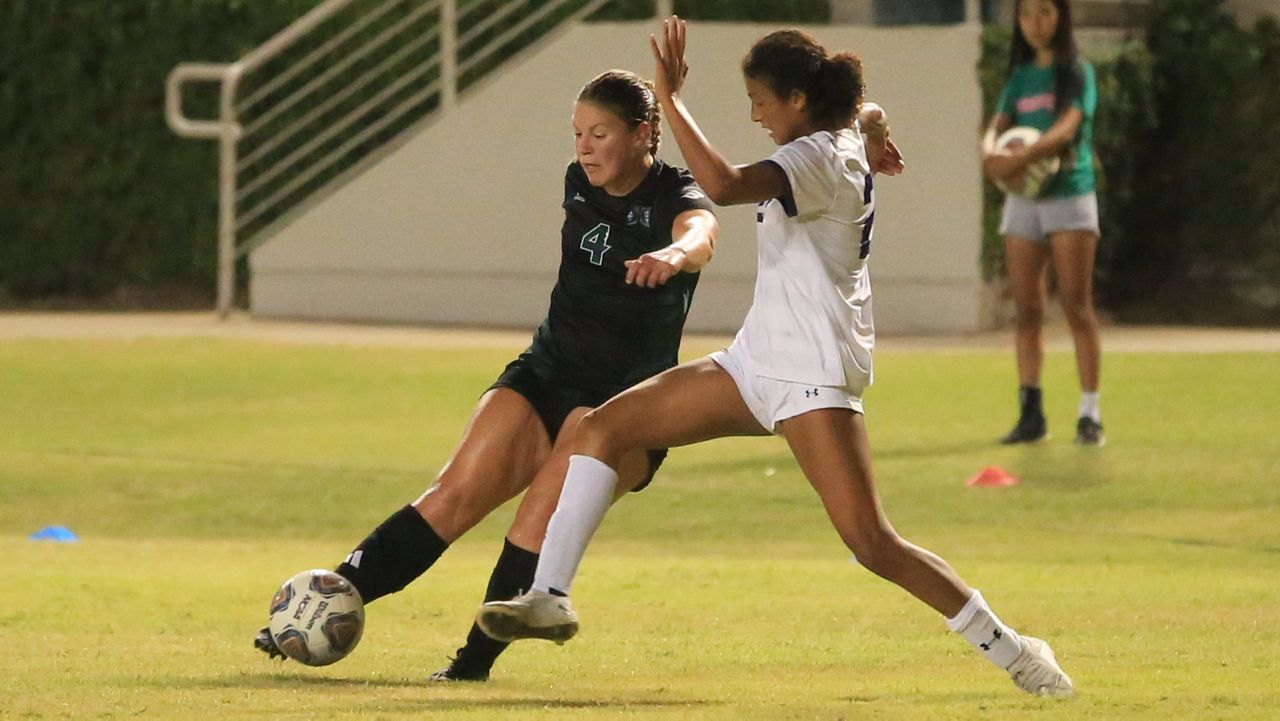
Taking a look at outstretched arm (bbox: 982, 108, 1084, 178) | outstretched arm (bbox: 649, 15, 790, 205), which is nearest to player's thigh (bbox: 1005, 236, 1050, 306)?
outstretched arm (bbox: 982, 108, 1084, 178)

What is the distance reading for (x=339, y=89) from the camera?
762 inches

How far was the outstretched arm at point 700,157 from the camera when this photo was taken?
545 cm

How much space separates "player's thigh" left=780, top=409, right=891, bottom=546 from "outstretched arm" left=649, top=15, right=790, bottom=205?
591 millimetres

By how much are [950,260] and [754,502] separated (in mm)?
7108

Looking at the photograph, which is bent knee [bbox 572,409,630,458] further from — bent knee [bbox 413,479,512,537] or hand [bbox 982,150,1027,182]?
hand [bbox 982,150,1027,182]

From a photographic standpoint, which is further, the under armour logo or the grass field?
the grass field

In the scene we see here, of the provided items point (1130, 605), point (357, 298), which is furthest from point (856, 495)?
point (357, 298)

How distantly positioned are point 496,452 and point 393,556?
1.35 ft

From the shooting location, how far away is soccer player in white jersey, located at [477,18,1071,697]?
564cm

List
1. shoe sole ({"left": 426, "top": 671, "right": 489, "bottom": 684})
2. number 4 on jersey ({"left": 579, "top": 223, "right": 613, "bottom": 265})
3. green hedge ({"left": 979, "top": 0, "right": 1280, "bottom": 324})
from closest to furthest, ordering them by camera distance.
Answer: shoe sole ({"left": 426, "top": 671, "right": 489, "bottom": 684}), number 4 on jersey ({"left": 579, "top": 223, "right": 613, "bottom": 265}), green hedge ({"left": 979, "top": 0, "right": 1280, "bottom": 324})

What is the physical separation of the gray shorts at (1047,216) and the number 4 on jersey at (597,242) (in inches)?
222

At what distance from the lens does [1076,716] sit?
17.3 feet

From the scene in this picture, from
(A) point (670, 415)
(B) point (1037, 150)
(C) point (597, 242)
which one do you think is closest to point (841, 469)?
(A) point (670, 415)

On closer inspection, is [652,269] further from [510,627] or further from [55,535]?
[55,535]
